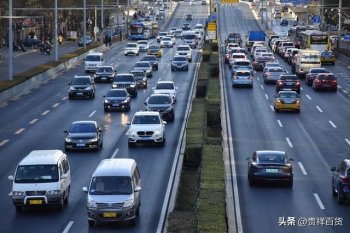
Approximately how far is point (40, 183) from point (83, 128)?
1297 centimetres

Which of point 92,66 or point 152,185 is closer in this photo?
point 152,185

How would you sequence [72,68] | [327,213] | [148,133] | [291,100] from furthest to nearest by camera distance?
[72,68], [291,100], [148,133], [327,213]

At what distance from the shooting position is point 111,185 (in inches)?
1125

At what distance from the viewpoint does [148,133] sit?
44500 mm

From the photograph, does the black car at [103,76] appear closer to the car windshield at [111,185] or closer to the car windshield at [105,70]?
the car windshield at [105,70]

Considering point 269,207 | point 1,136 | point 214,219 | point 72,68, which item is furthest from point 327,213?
point 72,68

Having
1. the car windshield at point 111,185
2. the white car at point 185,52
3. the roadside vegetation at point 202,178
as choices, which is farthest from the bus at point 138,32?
the car windshield at point 111,185

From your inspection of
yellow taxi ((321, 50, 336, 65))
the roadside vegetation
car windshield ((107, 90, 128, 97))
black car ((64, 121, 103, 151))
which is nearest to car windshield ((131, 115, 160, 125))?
the roadside vegetation

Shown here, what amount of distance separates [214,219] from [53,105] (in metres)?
39.5

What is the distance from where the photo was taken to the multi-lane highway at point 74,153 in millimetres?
29391

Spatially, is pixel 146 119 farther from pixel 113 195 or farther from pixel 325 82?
pixel 325 82

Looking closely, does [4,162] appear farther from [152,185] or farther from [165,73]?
[165,73]

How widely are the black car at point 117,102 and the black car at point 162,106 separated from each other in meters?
4.25

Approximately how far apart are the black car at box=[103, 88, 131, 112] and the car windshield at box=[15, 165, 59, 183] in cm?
2691
